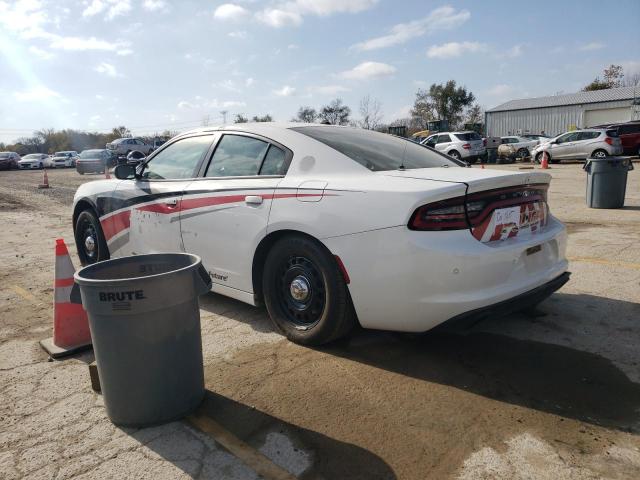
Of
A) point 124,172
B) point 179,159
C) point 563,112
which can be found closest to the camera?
point 179,159

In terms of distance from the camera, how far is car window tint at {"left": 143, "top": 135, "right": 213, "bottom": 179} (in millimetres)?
4395

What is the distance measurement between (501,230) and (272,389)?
1680 mm

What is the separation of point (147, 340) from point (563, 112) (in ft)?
158

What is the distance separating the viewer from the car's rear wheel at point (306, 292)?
3217 mm

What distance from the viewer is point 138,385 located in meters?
2.56

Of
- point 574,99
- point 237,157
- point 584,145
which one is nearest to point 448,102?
point 574,99

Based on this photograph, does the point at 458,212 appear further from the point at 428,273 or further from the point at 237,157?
the point at 237,157

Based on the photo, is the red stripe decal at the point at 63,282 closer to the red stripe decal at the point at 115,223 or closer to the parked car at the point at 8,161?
the red stripe decal at the point at 115,223

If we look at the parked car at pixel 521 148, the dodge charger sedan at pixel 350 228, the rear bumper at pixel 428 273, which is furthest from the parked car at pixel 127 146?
the rear bumper at pixel 428 273

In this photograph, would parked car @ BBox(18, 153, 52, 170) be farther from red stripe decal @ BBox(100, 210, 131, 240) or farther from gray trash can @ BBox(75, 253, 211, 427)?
A: gray trash can @ BBox(75, 253, 211, 427)

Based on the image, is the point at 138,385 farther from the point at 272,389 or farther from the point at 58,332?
the point at 58,332

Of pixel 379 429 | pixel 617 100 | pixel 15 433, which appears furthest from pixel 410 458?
pixel 617 100

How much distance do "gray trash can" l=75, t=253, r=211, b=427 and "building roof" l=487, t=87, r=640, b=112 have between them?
46299mm

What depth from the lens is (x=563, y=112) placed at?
43.5 meters
